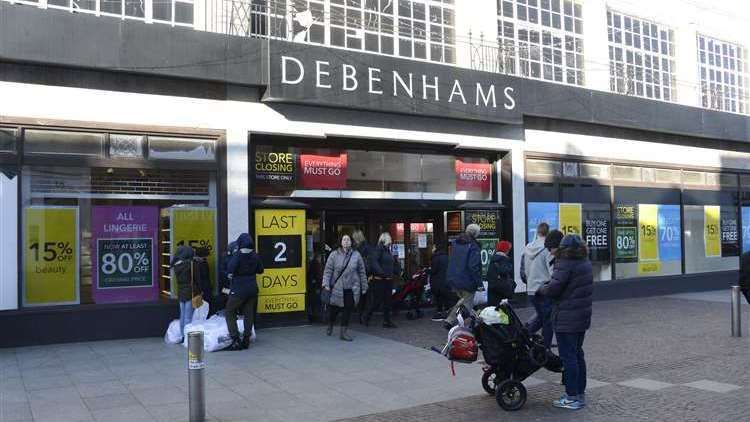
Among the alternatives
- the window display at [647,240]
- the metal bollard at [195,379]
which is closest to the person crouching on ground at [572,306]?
the metal bollard at [195,379]

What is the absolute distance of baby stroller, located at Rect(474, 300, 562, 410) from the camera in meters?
6.44

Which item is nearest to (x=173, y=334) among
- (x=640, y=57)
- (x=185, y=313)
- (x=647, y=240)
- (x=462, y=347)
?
(x=185, y=313)

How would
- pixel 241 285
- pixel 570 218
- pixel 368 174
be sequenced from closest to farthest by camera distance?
pixel 241 285
pixel 368 174
pixel 570 218

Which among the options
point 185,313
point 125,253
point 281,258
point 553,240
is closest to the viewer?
point 553,240

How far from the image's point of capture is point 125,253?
1055 cm

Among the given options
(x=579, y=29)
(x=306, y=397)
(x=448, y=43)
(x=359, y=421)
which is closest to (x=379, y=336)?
(x=306, y=397)

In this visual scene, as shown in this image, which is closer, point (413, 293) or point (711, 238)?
point (413, 293)

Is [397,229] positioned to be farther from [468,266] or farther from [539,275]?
[539,275]

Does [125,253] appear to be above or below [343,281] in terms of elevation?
above

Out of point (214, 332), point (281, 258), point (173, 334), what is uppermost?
point (281, 258)

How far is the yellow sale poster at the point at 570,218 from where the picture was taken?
50.8 feet

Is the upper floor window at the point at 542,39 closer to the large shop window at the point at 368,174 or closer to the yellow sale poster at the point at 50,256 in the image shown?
the large shop window at the point at 368,174

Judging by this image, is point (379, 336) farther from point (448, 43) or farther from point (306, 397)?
point (448, 43)

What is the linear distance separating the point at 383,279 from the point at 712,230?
11.9 metres
